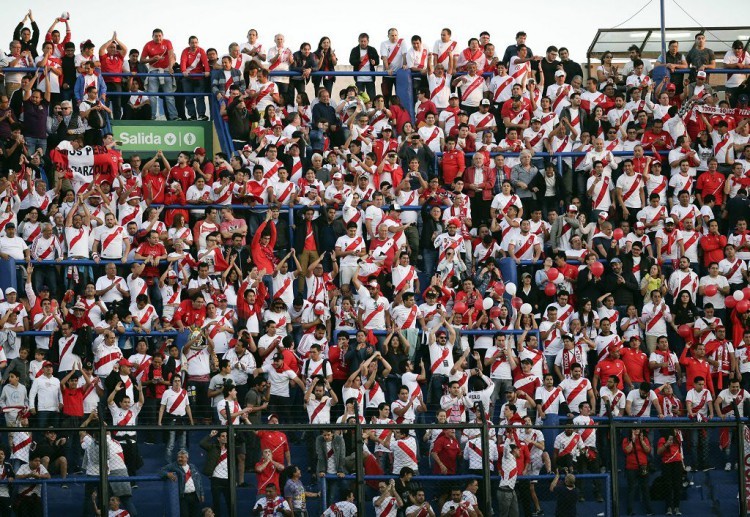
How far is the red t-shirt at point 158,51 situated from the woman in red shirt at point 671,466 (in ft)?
40.7

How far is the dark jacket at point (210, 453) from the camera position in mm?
19109

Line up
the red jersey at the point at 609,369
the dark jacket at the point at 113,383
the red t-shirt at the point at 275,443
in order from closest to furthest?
the red t-shirt at the point at 275,443, the dark jacket at the point at 113,383, the red jersey at the point at 609,369

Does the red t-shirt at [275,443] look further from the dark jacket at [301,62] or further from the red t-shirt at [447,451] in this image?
the dark jacket at [301,62]

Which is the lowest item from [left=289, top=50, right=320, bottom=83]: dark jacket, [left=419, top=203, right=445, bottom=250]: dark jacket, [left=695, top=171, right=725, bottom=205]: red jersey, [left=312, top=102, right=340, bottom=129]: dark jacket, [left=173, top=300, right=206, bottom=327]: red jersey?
[left=173, top=300, right=206, bottom=327]: red jersey

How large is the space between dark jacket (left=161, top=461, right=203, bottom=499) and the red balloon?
28.1ft

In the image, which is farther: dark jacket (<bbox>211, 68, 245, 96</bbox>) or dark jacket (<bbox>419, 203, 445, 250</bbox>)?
dark jacket (<bbox>211, 68, 245, 96</bbox>)

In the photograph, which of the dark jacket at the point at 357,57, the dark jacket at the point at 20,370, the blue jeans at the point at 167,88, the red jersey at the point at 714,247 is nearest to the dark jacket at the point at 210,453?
the dark jacket at the point at 20,370

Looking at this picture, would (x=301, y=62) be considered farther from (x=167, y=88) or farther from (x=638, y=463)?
(x=638, y=463)

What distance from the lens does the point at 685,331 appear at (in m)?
23.9

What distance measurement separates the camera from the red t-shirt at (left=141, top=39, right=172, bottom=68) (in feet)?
92.0

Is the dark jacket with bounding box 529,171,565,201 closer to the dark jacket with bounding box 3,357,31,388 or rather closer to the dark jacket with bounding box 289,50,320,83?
the dark jacket with bounding box 289,50,320,83

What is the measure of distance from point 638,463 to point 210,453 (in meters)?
5.37

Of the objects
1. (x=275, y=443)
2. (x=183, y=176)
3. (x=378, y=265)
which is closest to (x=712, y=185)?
(x=378, y=265)

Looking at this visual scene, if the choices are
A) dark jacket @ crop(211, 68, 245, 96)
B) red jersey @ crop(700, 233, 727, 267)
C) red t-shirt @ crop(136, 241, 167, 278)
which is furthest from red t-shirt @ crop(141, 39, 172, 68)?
red jersey @ crop(700, 233, 727, 267)
